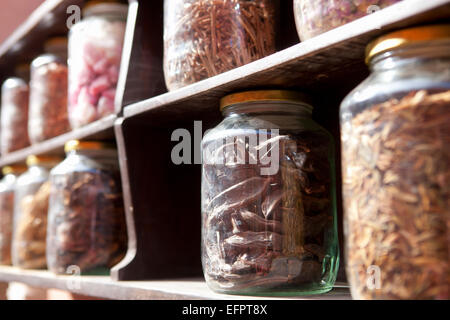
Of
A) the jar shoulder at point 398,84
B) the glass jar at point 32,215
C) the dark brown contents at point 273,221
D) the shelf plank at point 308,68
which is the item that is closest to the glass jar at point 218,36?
the shelf plank at point 308,68

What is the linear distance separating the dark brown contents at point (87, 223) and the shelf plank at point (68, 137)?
0.28 feet

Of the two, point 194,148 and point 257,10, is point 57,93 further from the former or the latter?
point 257,10

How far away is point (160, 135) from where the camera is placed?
3.36ft

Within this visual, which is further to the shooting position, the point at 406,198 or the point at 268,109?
the point at 268,109

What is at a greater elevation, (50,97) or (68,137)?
(50,97)

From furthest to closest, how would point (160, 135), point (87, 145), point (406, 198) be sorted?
1. point (87, 145)
2. point (160, 135)
3. point (406, 198)

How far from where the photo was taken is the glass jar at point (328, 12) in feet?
1.96

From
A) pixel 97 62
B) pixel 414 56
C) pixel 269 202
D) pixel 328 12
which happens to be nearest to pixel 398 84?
pixel 414 56

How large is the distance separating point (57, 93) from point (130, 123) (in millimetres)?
446

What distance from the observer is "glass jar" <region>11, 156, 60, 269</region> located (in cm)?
133

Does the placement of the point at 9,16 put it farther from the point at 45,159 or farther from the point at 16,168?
the point at 45,159

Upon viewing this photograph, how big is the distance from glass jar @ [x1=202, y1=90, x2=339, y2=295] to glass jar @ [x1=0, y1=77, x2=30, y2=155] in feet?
3.15

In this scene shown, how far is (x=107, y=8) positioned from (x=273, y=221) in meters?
0.70

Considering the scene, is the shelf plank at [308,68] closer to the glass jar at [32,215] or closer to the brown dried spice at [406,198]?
the brown dried spice at [406,198]
